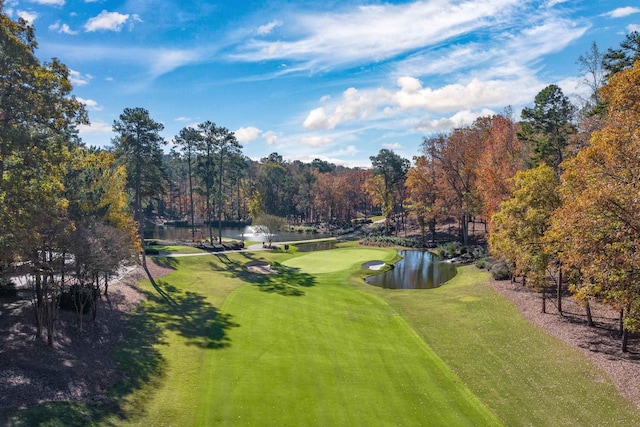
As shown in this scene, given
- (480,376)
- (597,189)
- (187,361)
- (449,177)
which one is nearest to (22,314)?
(187,361)

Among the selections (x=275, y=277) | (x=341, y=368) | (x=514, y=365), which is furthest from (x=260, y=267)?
(x=514, y=365)

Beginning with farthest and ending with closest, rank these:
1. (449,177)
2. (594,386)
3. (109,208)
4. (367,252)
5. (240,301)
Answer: (449,177)
(367,252)
(240,301)
(109,208)
(594,386)

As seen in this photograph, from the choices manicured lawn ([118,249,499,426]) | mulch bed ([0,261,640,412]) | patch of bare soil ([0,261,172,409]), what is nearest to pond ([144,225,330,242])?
manicured lawn ([118,249,499,426])

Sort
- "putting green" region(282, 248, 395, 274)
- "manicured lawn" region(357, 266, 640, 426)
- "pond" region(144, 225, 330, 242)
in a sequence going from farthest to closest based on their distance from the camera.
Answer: "pond" region(144, 225, 330, 242) < "putting green" region(282, 248, 395, 274) < "manicured lawn" region(357, 266, 640, 426)

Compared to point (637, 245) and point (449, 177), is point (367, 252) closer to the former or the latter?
point (449, 177)

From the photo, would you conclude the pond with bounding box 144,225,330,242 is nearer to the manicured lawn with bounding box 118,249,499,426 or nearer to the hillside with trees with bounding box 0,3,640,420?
the hillside with trees with bounding box 0,3,640,420
